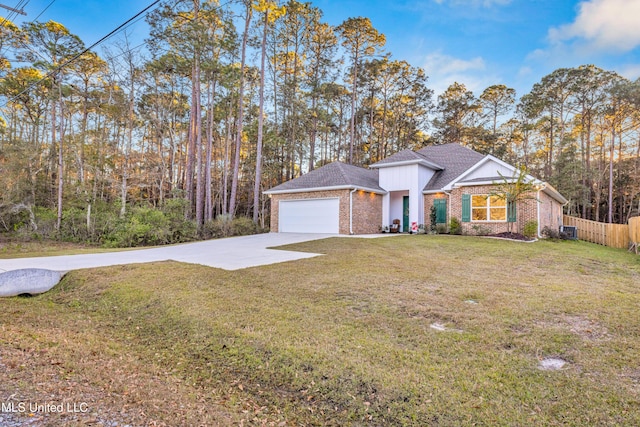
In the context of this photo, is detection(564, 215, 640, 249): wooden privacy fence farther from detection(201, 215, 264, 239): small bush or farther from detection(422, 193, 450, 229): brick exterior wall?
detection(201, 215, 264, 239): small bush

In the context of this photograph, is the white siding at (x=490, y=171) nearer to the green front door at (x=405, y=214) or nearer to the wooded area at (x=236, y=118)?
the green front door at (x=405, y=214)

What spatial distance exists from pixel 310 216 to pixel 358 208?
2649mm

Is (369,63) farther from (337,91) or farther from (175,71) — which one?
(175,71)

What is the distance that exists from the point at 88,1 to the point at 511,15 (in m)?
16.0

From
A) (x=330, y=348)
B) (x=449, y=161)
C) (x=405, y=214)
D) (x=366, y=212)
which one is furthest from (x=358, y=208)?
(x=330, y=348)

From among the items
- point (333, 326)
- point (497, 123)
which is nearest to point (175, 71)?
point (333, 326)

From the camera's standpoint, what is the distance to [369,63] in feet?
79.4

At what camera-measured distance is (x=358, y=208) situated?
15484 millimetres

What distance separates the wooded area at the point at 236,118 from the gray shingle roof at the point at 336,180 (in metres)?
2.50

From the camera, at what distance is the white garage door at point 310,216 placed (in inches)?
617

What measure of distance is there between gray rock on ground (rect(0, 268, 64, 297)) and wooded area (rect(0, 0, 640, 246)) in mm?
6256

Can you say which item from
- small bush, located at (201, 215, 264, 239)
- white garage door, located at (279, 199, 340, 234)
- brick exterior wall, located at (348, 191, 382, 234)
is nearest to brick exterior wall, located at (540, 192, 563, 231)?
brick exterior wall, located at (348, 191, 382, 234)

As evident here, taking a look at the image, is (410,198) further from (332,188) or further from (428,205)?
(332,188)

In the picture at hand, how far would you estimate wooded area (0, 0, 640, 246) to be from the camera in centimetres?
1535
